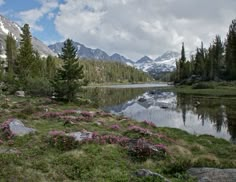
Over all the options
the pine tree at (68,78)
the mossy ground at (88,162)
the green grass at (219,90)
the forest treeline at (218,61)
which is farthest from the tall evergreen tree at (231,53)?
the mossy ground at (88,162)

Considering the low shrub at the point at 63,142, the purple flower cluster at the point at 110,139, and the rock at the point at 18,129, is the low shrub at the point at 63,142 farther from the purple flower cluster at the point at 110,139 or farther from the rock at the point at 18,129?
the rock at the point at 18,129

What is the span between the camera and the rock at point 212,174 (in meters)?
9.70

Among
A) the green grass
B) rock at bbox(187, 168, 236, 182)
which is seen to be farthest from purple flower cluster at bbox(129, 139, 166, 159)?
the green grass

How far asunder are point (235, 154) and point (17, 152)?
1280 centimetres

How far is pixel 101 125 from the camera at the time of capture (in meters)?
20.7

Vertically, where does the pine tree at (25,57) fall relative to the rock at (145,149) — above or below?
above

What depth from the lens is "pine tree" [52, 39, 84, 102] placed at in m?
40.5

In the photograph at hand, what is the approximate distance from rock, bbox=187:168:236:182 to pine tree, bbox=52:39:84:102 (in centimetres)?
3162

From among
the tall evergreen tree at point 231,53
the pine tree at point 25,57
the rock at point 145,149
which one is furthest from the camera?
the tall evergreen tree at point 231,53

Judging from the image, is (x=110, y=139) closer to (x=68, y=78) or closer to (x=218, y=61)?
(x=68, y=78)

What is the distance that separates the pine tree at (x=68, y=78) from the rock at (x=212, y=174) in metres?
31.6

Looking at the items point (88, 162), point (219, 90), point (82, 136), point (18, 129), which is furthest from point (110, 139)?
point (219, 90)

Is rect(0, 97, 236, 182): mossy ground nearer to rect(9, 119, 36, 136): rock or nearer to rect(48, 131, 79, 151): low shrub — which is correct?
rect(48, 131, 79, 151): low shrub

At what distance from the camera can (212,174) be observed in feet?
33.5
